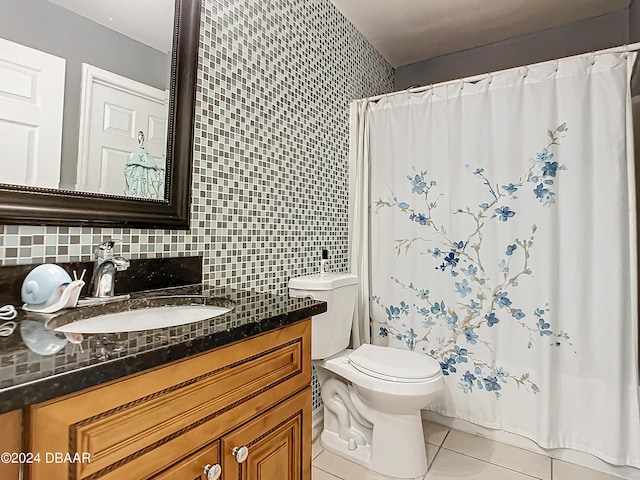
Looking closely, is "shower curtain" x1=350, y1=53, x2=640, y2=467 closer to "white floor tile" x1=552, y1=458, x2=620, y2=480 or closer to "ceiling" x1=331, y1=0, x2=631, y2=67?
"white floor tile" x1=552, y1=458, x2=620, y2=480

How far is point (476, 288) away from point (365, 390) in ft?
2.72

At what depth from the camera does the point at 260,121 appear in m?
1.66

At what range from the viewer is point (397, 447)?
1652 millimetres

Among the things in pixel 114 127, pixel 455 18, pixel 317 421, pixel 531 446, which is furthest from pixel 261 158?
pixel 531 446

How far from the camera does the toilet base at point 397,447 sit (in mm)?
1647

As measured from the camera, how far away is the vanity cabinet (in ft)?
1.78

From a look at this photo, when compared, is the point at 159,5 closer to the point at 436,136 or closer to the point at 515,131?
the point at 436,136

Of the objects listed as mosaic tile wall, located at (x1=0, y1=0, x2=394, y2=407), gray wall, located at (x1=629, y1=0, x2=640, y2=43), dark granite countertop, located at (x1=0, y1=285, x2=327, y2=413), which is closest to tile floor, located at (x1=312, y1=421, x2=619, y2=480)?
mosaic tile wall, located at (x1=0, y1=0, x2=394, y2=407)

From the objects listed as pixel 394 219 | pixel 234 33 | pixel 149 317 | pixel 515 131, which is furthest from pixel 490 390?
pixel 234 33

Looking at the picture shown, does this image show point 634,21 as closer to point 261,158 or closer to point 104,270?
point 261,158

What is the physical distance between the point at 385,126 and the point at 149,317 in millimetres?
1782

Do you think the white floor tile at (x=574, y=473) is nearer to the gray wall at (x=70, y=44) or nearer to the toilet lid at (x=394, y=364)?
the toilet lid at (x=394, y=364)

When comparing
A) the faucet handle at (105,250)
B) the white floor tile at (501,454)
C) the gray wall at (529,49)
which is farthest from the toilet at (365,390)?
the gray wall at (529,49)

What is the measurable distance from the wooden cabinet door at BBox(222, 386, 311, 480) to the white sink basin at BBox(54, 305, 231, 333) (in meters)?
0.29
